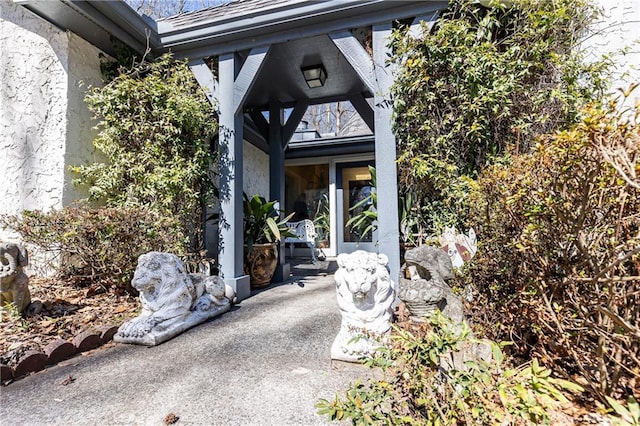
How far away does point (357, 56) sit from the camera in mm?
3135

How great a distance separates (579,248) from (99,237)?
378cm

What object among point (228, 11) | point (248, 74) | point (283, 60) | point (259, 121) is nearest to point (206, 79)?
point (248, 74)

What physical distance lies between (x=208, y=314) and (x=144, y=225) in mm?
1156

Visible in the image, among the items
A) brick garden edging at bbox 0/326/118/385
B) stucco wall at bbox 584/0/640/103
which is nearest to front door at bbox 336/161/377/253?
stucco wall at bbox 584/0/640/103

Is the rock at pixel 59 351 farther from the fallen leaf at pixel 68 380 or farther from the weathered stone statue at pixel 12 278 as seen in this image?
the weathered stone statue at pixel 12 278

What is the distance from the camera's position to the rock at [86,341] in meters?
2.18

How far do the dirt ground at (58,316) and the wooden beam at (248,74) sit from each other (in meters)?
2.40

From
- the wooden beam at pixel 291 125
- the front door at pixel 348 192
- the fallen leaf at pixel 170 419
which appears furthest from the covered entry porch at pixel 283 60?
the front door at pixel 348 192

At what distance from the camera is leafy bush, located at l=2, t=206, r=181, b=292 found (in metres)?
2.90

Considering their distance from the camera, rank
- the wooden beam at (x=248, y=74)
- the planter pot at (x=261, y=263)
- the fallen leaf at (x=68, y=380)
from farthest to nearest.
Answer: the planter pot at (x=261, y=263) → the wooden beam at (x=248, y=74) → the fallen leaf at (x=68, y=380)

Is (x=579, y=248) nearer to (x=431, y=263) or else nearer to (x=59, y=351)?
(x=431, y=263)

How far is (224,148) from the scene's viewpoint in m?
3.56

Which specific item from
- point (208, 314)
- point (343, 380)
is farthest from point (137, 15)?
point (343, 380)

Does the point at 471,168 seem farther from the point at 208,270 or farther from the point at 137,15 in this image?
the point at 137,15
